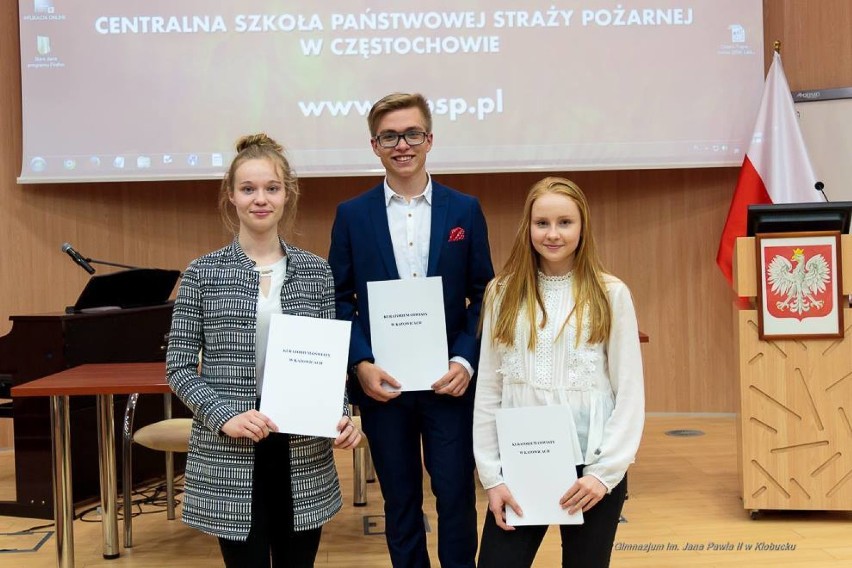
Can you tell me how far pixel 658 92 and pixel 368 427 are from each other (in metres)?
3.82

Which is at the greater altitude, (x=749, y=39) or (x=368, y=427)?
(x=749, y=39)

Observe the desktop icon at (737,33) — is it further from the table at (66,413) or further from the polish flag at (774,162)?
the table at (66,413)

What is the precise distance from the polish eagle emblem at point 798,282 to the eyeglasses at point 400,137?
1891mm

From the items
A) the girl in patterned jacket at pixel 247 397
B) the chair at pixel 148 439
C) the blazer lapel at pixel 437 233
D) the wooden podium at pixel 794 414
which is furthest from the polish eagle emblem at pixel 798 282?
the chair at pixel 148 439

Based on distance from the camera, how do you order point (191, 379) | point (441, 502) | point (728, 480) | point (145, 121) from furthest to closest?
point (145, 121)
point (728, 480)
point (441, 502)
point (191, 379)

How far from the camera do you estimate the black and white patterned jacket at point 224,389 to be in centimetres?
204

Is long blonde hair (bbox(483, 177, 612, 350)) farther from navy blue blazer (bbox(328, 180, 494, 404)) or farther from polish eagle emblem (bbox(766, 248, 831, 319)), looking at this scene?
polish eagle emblem (bbox(766, 248, 831, 319))

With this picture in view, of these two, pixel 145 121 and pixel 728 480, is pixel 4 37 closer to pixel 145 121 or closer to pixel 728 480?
pixel 145 121

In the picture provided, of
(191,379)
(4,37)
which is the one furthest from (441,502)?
(4,37)

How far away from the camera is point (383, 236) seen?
2.39 m

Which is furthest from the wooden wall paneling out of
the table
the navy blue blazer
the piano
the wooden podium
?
the navy blue blazer

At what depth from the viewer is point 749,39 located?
18.1 ft

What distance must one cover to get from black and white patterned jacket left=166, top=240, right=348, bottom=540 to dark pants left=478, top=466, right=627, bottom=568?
15.5 inches

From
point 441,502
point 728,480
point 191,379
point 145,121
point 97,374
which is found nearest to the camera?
point 191,379
